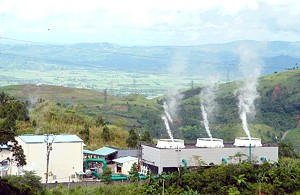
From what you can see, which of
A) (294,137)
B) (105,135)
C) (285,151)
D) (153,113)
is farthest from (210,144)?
(153,113)

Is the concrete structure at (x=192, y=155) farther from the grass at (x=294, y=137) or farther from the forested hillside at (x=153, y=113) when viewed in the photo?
the grass at (x=294, y=137)

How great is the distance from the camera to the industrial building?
37.0m

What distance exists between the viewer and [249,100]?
313ft

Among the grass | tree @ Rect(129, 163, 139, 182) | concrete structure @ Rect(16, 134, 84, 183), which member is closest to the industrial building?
tree @ Rect(129, 163, 139, 182)

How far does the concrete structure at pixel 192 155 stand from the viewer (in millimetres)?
36981

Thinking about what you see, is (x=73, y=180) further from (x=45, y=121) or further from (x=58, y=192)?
(x=45, y=121)

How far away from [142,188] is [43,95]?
7214 centimetres

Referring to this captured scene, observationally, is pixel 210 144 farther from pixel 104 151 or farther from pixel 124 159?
pixel 104 151

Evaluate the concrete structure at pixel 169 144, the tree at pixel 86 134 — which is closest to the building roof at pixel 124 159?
the concrete structure at pixel 169 144

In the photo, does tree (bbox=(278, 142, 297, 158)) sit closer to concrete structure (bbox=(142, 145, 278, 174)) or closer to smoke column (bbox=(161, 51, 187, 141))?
concrete structure (bbox=(142, 145, 278, 174))

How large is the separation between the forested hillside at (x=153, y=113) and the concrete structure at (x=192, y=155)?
1119 cm

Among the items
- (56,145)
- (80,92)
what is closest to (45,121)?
(56,145)

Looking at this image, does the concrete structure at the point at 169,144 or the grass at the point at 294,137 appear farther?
the grass at the point at 294,137

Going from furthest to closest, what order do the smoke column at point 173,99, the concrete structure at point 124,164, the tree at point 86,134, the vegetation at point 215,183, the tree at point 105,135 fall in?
the smoke column at point 173,99 < the tree at point 105,135 < the tree at point 86,134 < the concrete structure at point 124,164 < the vegetation at point 215,183
